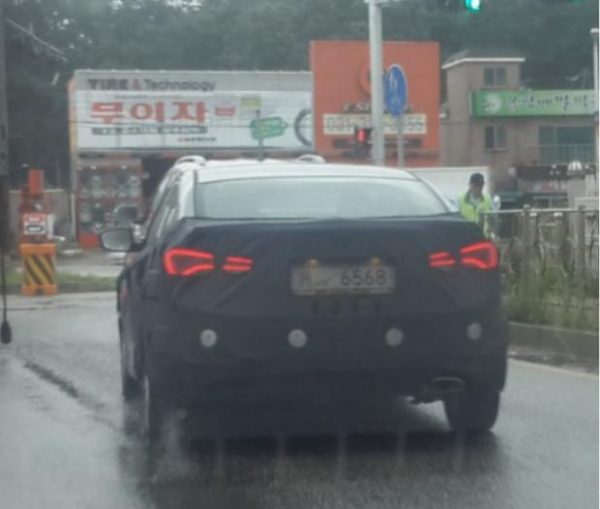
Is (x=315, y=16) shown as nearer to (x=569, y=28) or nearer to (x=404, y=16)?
(x=404, y=16)

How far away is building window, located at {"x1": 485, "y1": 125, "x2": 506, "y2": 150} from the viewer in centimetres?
6550

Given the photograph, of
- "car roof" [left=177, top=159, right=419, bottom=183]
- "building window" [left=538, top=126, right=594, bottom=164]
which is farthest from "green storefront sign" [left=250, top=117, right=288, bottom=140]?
"car roof" [left=177, top=159, right=419, bottom=183]

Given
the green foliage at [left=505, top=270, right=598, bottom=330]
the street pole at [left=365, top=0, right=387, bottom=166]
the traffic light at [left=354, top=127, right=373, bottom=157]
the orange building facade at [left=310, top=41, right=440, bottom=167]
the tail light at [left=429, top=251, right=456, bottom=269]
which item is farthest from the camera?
the orange building facade at [left=310, top=41, right=440, bottom=167]

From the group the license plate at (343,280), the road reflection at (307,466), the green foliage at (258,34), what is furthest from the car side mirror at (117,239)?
the green foliage at (258,34)

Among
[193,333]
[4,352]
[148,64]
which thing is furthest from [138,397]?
[148,64]

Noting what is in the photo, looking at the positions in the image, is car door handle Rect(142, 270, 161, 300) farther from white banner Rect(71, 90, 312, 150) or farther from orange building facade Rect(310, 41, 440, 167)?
orange building facade Rect(310, 41, 440, 167)

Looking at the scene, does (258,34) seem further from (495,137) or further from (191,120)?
(191,120)

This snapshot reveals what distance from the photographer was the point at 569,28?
221ft

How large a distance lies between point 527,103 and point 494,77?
6.33ft

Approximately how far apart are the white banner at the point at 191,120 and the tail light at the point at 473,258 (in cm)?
4447

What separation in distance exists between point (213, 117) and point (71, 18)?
9338mm

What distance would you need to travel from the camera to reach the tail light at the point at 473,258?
8.31m

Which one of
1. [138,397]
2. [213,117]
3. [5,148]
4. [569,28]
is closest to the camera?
[138,397]

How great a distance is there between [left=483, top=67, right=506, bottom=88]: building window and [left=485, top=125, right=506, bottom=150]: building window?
177 centimetres
